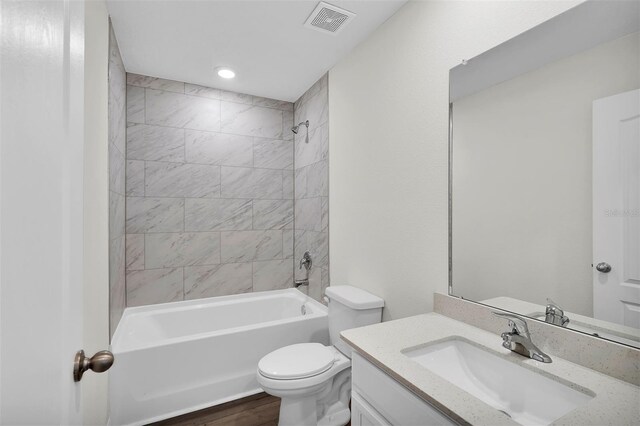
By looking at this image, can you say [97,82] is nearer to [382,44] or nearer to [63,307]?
[63,307]

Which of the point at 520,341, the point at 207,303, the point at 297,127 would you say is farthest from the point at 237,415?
the point at 297,127

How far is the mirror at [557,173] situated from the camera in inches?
36.2

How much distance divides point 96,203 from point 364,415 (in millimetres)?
1564

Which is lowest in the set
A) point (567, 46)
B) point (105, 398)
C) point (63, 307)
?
point (105, 398)

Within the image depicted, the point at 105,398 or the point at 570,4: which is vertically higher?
the point at 570,4

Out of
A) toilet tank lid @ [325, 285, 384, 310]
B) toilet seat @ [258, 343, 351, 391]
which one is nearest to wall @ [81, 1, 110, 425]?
toilet seat @ [258, 343, 351, 391]

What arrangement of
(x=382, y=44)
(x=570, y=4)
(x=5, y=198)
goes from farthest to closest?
1. (x=382, y=44)
2. (x=570, y=4)
3. (x=5, y=198)

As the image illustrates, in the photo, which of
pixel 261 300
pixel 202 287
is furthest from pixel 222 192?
pixel 261 300

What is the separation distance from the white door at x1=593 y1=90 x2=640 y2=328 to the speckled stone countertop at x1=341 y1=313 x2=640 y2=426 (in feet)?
0.72

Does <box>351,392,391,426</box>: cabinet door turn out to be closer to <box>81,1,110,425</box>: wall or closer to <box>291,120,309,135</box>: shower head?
<box>81,1,110,425</box>: wall

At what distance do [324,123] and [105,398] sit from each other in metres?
2.44

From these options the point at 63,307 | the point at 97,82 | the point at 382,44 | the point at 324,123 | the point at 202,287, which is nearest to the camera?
the point at 63,307

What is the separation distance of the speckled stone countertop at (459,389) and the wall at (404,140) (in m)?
0.33

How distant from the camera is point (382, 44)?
6.37ft
